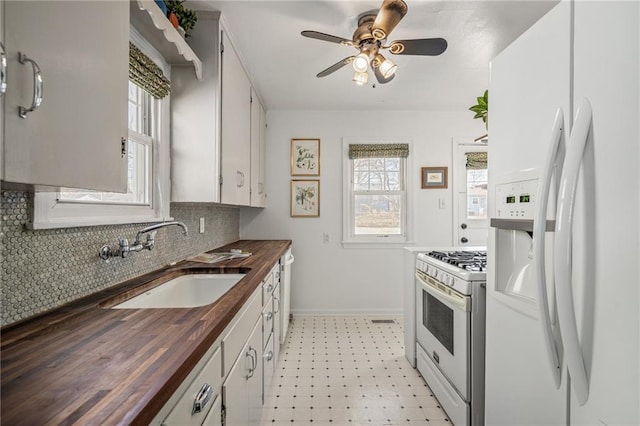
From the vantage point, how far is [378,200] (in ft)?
12.2

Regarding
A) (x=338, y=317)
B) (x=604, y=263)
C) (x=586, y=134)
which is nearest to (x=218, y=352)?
(x=604, y=263)

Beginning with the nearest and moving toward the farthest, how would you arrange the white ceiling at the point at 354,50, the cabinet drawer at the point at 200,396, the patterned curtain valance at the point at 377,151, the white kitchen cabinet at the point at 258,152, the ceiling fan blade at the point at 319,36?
the cabinet drawer at the point at 200,396, the ceiling fan blade at the point at 319,36, the white ceiling at the point at 354,50, the white kitchen cabinet at the point at 258,152, the patterned curtain valance at the point at 377,151

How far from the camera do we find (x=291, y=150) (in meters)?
3.65

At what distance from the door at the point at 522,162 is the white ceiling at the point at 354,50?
909 millimetres

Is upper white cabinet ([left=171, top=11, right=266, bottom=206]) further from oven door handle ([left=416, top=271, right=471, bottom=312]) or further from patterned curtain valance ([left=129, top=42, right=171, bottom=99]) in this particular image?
oven door handle ([left=416, top=271, right=471, bottom=312])

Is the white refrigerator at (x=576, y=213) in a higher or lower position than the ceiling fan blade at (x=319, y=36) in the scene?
lower

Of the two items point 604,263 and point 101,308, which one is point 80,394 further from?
point 604,263

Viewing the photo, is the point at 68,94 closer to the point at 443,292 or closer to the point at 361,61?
the point at 361,61

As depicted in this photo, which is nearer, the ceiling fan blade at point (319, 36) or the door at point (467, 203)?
the ceiling fan blade at point (319, 36)

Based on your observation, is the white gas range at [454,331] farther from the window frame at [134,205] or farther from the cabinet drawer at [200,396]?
the window frame at [134,205]

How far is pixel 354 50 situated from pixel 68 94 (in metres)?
2.03

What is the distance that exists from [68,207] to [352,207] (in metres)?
2.87

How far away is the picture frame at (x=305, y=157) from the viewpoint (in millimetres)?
3652

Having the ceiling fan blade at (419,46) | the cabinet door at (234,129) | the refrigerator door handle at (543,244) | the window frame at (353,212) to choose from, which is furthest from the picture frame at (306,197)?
the refrigerator door handle at (543,244)
